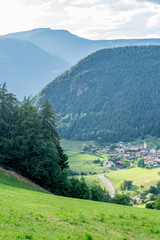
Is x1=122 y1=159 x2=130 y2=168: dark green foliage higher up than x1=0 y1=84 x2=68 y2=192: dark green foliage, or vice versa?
x1=0 y1=84 x2=68 y2=192: dark green foliage

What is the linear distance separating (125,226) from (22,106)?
3599 cm

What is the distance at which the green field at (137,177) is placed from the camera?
111938mm

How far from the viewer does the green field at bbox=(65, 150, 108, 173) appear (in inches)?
5605

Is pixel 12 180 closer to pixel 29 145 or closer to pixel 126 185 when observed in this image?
pixel 29 145

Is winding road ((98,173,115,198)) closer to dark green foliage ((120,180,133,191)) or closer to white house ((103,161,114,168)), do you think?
dark green foliage ((120,180,133,191))

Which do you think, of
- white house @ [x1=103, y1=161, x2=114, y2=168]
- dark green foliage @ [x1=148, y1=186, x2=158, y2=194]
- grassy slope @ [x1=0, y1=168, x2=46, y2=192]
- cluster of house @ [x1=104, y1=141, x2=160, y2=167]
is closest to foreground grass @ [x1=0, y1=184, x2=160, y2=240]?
grassy slope @ [x1=0, y1=168, x2=46, y2=192]

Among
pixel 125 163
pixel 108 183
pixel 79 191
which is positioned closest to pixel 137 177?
pixel 108 183

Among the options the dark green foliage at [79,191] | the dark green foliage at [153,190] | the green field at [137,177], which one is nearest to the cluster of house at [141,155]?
the green field at [137,177]

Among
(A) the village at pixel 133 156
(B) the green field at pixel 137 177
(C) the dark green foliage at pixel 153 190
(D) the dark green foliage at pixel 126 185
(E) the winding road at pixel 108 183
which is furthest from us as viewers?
(A) the village at pixel 133 156

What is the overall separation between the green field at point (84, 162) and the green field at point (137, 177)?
1369 cm

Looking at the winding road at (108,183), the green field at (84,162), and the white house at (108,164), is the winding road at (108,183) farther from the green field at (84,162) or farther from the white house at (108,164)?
the white house at (108,164)

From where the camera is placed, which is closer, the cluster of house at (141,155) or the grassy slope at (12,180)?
the grassy slope at (12,180)

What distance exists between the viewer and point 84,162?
15962 centimetres

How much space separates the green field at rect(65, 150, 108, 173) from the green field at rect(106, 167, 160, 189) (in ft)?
44.9
